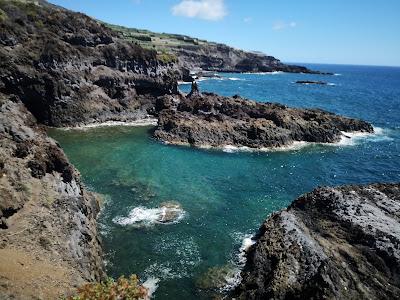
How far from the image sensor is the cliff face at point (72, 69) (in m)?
75.1

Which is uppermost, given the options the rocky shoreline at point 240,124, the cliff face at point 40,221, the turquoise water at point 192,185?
the cliff face at point 40,221


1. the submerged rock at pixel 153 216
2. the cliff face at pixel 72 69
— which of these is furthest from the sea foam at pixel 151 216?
the cliff face at pixel 72 69

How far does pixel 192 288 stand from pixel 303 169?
3565 centimetres

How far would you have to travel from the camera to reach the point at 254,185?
5359 centimetres

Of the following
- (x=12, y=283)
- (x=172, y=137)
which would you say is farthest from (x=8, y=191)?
(x=172, y=137)

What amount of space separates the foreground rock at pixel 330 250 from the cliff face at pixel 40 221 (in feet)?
42.9

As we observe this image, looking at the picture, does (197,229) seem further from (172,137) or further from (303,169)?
(172,137)

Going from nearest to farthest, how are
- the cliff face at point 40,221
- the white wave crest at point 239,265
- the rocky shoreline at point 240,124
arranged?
1. the cliff face at point 40,221
2. the white wave crest at point 239,265
3. the rocky shoreline at point 240,124

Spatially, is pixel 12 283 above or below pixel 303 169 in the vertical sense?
above

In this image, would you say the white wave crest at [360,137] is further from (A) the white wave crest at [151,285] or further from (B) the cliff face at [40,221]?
(A) the white wave crest at [151,285]

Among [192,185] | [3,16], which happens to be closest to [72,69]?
[3,16]

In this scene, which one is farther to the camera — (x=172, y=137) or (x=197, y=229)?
(x=172, y=137)

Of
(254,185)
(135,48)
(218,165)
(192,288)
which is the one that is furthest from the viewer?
(135,48)

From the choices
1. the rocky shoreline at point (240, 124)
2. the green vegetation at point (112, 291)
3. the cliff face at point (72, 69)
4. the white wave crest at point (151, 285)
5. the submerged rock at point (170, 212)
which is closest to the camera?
the green vegetation at point (112, 291)
